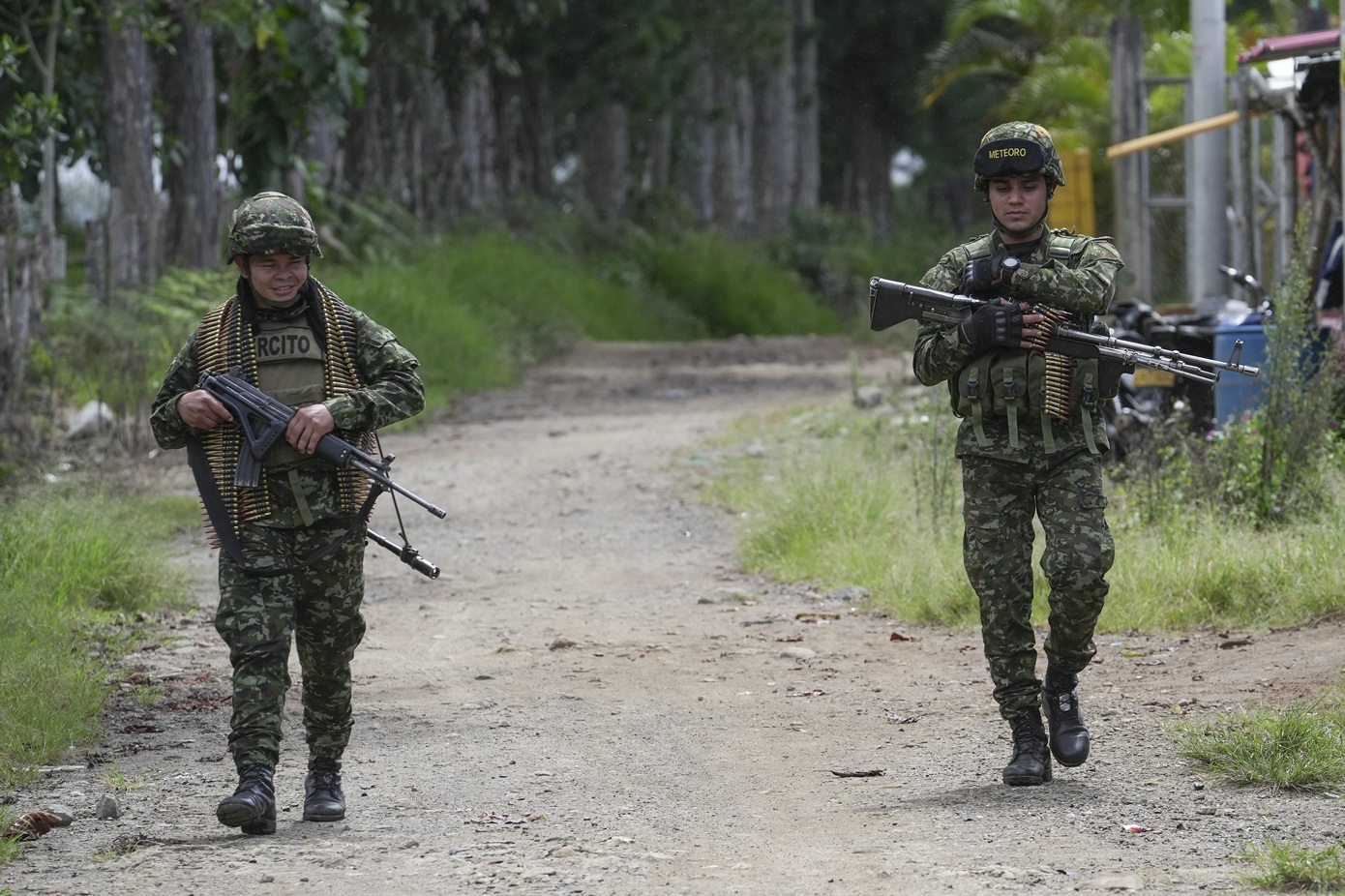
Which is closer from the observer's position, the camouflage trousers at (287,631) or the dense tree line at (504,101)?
the camouflage trousers at (287,631)

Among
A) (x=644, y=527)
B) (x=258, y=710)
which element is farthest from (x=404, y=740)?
(x=644, y=527)

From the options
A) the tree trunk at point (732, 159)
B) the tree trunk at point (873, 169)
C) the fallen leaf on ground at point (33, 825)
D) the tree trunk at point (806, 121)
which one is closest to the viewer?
the fallen leaf on ground at point (33, 825)

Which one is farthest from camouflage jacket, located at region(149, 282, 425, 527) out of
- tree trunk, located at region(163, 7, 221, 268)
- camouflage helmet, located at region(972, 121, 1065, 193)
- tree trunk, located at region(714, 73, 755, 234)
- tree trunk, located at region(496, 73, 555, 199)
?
tree trunk, located at region(714, 73, 755, 234)

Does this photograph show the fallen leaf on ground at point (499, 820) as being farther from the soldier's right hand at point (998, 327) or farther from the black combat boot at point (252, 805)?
the soldier's right hand at point (998, 327)

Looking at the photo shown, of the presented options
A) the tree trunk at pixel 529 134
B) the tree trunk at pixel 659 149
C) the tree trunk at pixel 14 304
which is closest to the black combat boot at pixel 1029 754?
the tree trunk at pixel 14 304

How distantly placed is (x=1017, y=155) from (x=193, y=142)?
13162 mm

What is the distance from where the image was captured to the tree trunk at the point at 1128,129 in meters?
14.8

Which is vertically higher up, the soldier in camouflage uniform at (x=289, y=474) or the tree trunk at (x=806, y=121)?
the tree trunk at (x=806, y=121)

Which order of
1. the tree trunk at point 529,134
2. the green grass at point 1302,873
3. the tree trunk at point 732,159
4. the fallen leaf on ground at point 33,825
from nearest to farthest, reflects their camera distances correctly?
the green grass at point 1302,873, the fallen leaf on ground at point 33,825, the tree trunk at point 529,134, the tree trunk at point 732,159

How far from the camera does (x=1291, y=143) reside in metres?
11.7

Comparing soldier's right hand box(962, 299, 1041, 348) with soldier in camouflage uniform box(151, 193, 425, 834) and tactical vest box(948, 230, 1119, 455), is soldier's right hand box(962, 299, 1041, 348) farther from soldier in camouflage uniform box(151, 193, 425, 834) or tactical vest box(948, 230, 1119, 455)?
soldier in camouflage uniform box(151, 193, 425, 834)

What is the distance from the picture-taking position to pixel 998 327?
5.14m

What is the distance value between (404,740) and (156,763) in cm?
77

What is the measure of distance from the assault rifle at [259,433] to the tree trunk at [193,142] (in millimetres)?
12504
